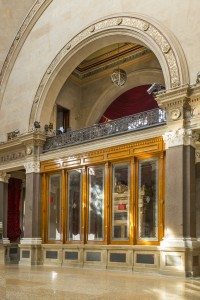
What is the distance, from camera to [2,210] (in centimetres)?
1445

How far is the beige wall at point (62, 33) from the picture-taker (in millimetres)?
10070

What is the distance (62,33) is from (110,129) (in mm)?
3605

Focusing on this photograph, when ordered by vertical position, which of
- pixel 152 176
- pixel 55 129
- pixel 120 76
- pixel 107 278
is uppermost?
pixel 120 76

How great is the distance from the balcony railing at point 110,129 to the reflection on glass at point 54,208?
99 centimetres

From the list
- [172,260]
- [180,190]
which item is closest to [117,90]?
[180,190]

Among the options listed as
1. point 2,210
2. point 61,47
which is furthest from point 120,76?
point 2,210

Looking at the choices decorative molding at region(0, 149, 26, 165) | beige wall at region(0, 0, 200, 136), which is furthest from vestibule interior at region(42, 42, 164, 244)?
beige wall at region(0, 0, 200, 136)

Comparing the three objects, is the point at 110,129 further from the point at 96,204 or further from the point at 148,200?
the point at 148,200

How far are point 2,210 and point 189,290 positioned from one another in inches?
350

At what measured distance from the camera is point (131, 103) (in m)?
14.9

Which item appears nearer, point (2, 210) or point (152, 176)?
point (152, 176)

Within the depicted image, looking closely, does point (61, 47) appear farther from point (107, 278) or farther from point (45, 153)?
point (107, 278)

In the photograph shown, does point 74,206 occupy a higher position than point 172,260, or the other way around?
point 74,206

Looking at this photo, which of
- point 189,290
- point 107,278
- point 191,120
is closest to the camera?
point 189,290
